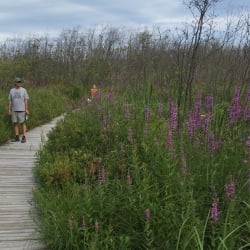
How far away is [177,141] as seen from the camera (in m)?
5.56

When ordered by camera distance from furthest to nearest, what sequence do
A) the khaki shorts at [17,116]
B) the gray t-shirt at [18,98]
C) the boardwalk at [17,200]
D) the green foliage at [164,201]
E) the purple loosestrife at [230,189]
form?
the khaki shorts at [17,116] < the gray t-shirt at [18,98] < the boardwalk at [17,200] < the green foliage at [164,201] < the purple loosestrife at [230,189]

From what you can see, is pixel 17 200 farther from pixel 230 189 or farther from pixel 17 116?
pixel 17 116

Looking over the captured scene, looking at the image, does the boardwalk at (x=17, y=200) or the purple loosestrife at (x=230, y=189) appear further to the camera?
the boardwalk at (x=17, y=200)

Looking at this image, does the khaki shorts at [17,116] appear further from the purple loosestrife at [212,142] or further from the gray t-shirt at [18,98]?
the purple loosestrife at [212,142]

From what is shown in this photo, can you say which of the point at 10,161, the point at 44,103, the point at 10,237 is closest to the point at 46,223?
the point at 10,237

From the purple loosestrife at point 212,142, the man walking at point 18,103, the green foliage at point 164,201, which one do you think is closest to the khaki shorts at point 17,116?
the man walking at point 18,103

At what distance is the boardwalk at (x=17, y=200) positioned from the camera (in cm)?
468

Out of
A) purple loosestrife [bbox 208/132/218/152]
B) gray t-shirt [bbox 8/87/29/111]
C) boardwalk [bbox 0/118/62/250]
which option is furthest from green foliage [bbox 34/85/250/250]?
gray t-shirt [bbox 8/87/29/111]

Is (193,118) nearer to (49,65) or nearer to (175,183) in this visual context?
(175,183)

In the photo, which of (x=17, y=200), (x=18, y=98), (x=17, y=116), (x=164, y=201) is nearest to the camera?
(x=164, y=201)

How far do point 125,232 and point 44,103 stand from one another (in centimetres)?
1330

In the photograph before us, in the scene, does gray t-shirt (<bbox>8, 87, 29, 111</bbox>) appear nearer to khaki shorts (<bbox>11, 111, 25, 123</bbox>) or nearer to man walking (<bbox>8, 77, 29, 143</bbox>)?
man walking (<bbox>8, 77, 29, 143</bbox>)

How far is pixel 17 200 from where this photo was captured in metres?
6.10

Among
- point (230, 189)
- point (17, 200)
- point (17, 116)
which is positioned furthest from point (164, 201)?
point (17, 116)
